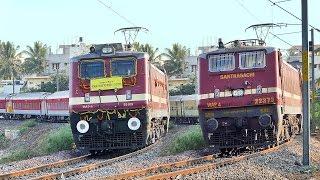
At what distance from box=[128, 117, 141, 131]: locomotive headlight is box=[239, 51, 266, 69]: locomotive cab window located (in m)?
3.66

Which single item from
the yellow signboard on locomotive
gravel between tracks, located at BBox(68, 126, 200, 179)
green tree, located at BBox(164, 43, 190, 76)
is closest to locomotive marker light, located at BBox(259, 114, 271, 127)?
gravel between tracks, located at BBox(68, 126, 200, 179)

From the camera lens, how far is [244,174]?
37.0 ft

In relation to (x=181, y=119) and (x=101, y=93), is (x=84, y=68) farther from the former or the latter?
(x=181, y=119)

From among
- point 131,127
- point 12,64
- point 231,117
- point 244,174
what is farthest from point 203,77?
point 12,64

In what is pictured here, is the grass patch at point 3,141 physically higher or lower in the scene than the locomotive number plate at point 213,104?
lower

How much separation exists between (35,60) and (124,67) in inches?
2689

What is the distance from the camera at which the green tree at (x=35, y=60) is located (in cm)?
8304

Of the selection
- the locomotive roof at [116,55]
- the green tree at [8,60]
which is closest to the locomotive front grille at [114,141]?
the locomotive roof at [116,55]

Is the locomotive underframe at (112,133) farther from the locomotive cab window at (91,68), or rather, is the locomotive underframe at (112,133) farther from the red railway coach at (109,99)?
the locomotive cab window at (91,68)

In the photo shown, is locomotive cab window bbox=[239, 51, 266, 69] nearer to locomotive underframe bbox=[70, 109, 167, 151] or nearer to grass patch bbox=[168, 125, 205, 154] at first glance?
locomotive underframe bbox=[70, 109, 167, 151]

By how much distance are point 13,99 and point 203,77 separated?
35304mm

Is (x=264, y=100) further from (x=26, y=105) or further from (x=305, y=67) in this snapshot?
(x=26, y=105)

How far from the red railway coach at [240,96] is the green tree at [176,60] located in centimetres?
6196

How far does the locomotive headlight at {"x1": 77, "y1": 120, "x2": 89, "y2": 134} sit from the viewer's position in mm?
17234
